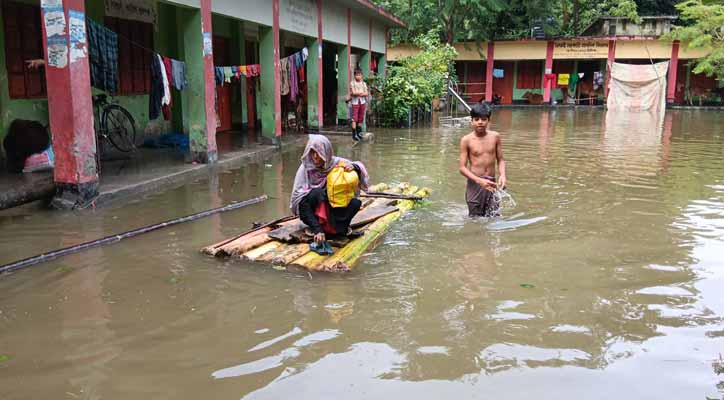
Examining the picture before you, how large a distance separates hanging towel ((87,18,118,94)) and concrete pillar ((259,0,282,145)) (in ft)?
12.6

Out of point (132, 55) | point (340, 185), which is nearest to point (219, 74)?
point (132, 55)

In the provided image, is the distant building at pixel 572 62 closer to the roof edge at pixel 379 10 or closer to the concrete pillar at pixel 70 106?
the roof edge at pixel 379 10

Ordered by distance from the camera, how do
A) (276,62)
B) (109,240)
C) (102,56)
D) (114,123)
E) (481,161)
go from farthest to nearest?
(276,62), (114,123), (102,56), (481,161), (109,240)

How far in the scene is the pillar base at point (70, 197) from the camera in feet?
23.1

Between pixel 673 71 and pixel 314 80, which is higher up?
pixel 673 71

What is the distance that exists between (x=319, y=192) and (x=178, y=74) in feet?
18.9

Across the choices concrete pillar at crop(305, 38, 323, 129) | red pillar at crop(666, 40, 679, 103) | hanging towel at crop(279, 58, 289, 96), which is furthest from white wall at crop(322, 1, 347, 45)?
red pillar at crop(666, 40, 679, 103)


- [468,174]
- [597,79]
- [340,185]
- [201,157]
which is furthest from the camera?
[597,79]

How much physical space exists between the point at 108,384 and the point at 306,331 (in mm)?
1223

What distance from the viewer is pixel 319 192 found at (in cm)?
538

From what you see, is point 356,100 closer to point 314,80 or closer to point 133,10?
point 314,80

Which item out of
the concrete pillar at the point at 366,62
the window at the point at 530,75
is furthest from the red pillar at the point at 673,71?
the concrete pillar at the point at 366,62

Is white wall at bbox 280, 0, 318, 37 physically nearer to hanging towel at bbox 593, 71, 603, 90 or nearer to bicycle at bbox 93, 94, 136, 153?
bicycle at bbox 93, 94, 136, 153

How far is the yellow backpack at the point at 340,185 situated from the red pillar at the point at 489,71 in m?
29.7
